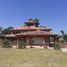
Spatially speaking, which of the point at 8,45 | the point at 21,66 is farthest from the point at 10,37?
the point at 21,66

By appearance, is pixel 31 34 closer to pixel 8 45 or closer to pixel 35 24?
pixel 8 45

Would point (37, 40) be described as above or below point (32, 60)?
above

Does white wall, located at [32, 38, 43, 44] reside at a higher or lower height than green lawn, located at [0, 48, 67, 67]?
higher

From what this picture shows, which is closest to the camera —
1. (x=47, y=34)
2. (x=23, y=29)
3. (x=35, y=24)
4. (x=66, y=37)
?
(x=47, y=34)

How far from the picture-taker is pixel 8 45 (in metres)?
38.1

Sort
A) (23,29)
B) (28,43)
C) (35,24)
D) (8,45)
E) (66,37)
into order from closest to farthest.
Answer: (8,45)
(28,43)
(23,29)
(35,24)
(66,37)

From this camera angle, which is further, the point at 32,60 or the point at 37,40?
the point at 37,40

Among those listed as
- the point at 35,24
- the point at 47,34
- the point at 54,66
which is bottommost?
the point at 54,66

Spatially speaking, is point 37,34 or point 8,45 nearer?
point 8,45

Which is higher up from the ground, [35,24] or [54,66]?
[35,24]

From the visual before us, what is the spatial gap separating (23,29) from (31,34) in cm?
1196

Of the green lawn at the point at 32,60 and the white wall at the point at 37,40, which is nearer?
the green lawn at the point at 32,60

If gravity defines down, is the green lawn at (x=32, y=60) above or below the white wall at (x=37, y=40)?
below

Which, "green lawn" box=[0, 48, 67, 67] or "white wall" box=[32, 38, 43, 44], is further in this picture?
"white wall" box=[32, 38, 43, 44]
